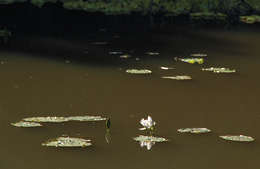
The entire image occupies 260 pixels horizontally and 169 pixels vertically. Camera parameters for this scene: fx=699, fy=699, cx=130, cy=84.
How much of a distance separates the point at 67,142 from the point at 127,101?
276 centimetres

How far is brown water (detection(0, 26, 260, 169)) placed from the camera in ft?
27.9

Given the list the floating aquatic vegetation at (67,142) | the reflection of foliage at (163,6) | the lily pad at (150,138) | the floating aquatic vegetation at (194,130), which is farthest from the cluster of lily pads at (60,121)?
the reflection of foliage at (163,6)

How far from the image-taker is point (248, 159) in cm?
856

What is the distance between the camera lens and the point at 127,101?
11.3 m

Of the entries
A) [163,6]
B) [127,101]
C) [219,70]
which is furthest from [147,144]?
[163,6]

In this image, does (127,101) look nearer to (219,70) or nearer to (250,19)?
(219,70)

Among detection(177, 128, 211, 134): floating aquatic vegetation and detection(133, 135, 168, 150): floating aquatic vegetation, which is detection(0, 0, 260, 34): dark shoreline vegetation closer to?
detection(177, 128, 211, 134): floating aquatic vegetation

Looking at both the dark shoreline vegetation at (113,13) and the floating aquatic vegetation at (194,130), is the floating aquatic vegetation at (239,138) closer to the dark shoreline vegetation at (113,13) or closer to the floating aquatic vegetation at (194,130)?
the floating aquatic vegetation at (194,130)

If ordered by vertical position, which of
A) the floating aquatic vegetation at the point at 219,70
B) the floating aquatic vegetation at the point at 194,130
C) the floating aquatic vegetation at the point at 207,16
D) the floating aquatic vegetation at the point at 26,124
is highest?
the floating aquatic vegetation at the point at 26,124

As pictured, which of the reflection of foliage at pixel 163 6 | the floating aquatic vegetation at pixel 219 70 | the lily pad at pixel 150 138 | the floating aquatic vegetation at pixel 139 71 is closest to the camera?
the lily pad at pixel 150 138

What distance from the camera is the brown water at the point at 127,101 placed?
8.50m

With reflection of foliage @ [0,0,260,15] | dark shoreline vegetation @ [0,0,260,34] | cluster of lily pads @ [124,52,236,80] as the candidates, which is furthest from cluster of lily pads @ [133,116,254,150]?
reflection of foliage @ [0,0,260,15]

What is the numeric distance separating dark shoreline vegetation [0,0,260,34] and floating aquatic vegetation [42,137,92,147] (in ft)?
35.1

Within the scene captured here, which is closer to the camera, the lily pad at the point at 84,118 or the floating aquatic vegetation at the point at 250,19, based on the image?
the lily pad at the point at 84,118
